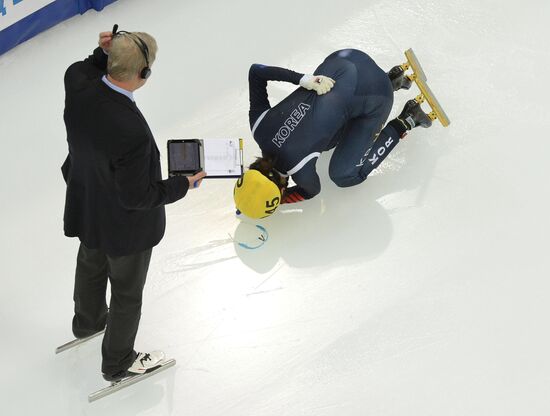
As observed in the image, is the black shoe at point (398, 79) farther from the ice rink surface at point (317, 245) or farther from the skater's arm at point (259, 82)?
the skater's arm at point (259, 82)

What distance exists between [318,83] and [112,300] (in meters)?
1.23

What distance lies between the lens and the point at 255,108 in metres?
3.32

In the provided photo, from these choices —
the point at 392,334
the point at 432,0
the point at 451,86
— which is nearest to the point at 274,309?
the point at 392,334

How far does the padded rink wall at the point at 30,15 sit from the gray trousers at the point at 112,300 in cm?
157

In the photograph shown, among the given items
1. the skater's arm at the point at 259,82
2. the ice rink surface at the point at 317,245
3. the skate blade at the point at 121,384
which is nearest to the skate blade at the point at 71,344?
the ice rink surface at the point at 317,245

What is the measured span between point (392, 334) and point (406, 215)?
596 millimetres

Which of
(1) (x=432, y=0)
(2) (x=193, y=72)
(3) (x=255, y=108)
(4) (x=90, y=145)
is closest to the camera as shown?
(4) (x=90, y=145)

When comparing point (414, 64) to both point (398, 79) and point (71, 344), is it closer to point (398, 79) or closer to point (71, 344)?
point (398, 79)

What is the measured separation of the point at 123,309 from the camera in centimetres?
262

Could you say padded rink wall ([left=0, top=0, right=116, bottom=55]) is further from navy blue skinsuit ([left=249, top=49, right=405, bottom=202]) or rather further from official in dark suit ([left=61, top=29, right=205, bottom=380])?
official in dark suit ([left=61, top=29, right=205, bottom=380])

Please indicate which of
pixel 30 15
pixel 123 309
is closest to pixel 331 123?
pixel 123 309

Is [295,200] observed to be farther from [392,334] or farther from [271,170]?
[392,334]

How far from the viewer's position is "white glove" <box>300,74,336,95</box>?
3170 millimetres

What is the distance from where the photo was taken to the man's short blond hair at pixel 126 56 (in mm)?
2008
